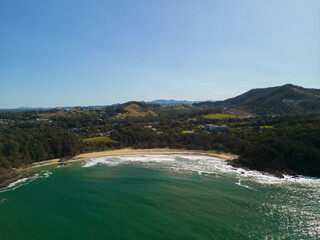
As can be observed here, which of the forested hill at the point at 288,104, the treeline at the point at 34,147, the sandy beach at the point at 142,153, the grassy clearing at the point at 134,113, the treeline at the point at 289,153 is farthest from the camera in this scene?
the grassy clearing at the point at 134,113

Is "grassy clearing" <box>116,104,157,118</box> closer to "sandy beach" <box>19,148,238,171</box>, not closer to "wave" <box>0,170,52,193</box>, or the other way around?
"sandy beach" <box>19,148,238,171</box>

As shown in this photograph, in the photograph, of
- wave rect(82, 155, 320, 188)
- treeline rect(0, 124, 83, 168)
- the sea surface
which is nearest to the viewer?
the sea surface

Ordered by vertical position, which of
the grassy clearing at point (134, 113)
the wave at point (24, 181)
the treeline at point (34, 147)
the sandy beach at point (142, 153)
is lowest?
the wave at point (24, 181)

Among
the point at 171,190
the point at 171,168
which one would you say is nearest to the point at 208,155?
the point at 171,168

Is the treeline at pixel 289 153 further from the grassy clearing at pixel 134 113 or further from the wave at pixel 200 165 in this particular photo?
the grassy clearing at pixel 134 113

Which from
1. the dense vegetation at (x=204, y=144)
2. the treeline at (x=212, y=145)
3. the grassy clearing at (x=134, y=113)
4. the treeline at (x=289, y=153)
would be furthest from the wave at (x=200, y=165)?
the grassy clearing at (x=134, y=113)

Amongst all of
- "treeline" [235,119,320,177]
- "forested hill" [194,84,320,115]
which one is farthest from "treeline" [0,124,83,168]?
"forested hill" [194,84,320,115]
